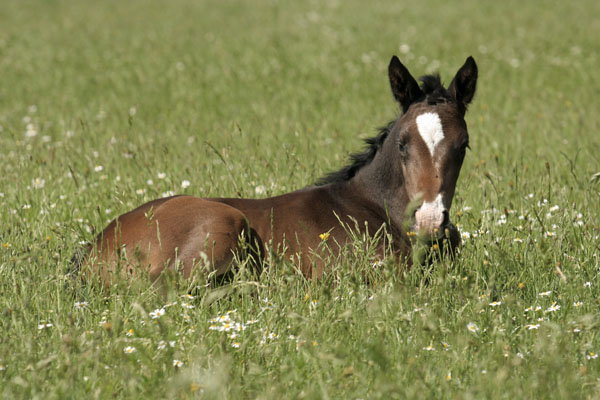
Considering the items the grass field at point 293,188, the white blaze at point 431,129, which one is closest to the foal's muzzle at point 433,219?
the grass field at point 293,188

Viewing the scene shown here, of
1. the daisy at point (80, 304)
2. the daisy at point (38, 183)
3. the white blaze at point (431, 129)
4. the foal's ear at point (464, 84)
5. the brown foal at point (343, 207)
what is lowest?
the daisy at point (38, 183)

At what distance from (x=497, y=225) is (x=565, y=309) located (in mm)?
1558

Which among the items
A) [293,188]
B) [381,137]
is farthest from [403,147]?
[293,188]

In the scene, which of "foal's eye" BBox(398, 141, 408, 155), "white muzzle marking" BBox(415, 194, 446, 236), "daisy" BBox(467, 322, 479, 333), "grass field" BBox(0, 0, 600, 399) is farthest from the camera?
"foal's eye" BBox(398, 141, 408, 155)

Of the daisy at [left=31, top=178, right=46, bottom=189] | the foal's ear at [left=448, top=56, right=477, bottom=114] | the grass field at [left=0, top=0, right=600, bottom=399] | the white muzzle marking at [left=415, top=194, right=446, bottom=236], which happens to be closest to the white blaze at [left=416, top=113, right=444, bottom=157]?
the white muzzle marking at [left=415, top=194, right=446, bottom=236]

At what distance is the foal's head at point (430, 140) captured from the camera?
14.6 feet

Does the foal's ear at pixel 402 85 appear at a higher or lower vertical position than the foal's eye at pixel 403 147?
higher

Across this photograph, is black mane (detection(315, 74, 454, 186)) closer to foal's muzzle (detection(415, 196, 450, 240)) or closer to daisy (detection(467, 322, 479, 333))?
foal's muzzle (detection(415, 196, 450, 240))

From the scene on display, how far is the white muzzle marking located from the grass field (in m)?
0.26

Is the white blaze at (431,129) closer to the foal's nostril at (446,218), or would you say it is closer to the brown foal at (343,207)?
the brown foal at (343,207)

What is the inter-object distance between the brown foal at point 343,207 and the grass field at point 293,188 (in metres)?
0.29

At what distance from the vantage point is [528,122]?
974 cm

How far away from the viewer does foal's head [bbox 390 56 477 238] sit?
175 inches

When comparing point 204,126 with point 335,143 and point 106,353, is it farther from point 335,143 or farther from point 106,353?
point 106,353
